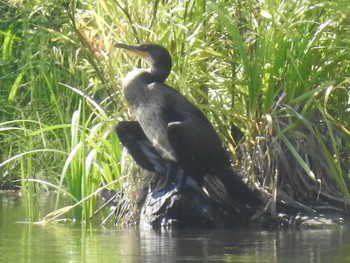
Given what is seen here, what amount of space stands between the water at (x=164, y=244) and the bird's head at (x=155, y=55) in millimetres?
1107

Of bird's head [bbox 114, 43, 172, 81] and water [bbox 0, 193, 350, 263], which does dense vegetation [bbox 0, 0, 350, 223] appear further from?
Answer: water [bbox 0, 193, 350, 263]

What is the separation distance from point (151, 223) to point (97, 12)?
5.63ft

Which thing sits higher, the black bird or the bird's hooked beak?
the bird's hooked beak

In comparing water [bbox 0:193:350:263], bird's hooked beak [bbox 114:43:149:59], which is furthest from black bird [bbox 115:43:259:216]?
water [bbox 0:193:350:263]

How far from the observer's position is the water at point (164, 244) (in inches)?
297

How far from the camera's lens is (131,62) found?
397 inches

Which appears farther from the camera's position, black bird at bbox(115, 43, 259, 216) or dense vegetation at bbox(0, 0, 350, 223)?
dense vegetation at bbox(0, 0, 350, 223)

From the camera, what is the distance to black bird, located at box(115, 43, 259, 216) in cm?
905

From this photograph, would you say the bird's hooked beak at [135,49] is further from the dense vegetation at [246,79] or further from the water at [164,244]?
the water at [164,244]

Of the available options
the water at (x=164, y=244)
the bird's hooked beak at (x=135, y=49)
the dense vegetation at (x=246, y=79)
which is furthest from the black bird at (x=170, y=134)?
the water at (x=164, y=244)

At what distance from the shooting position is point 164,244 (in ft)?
27.0

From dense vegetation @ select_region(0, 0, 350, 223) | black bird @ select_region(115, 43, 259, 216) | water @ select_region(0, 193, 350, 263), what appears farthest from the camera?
dense vegetation @ select_region(0, 0, 350, 223)

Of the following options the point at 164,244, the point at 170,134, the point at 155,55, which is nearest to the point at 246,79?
the point at 155,55

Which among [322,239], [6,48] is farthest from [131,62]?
[6,48]
